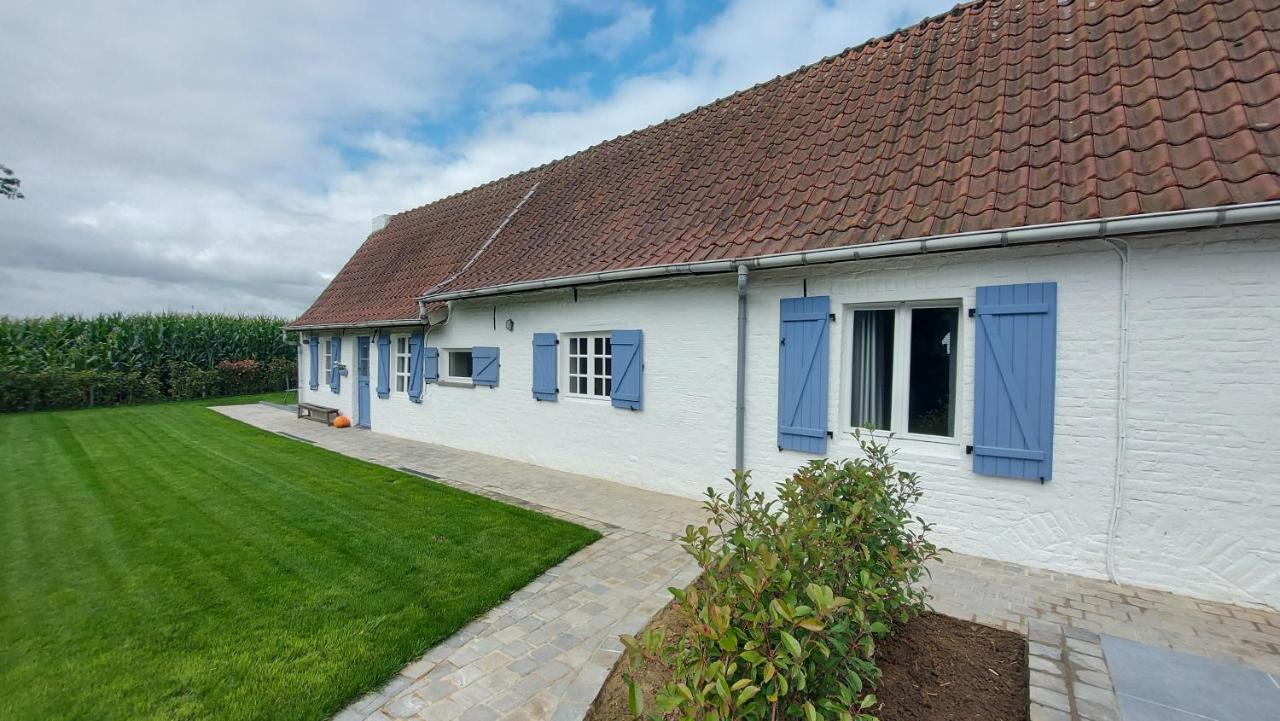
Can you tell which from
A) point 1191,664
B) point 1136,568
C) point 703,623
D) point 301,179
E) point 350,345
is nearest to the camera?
point 703,623

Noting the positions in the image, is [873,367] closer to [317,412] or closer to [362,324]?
[362,324]

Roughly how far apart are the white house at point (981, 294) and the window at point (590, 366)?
3cm

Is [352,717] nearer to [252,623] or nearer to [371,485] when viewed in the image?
A: [252,623]

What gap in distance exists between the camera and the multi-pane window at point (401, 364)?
10.5m

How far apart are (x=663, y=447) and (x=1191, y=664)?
452 centimetres

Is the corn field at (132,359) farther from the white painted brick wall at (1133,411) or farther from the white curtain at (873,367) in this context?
the white curtain at (873,367)

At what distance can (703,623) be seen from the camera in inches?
62.7

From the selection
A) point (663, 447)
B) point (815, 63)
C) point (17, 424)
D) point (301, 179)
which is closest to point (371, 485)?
point (663, 447)

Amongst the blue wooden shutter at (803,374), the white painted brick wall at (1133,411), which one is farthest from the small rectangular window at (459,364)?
the blue wooden shutter at (803,374)

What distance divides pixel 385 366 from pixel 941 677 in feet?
36.0

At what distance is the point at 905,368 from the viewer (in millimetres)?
4770

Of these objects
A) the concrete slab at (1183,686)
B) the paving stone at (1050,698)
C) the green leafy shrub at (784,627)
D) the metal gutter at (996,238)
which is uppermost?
the metal gutter at (996,238)

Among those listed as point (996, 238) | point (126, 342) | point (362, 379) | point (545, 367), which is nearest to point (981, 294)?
point (996, 238)

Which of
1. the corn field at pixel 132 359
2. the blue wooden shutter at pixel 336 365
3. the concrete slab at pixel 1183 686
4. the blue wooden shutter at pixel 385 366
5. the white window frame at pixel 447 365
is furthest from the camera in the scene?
the corn field at pixel 132 359
